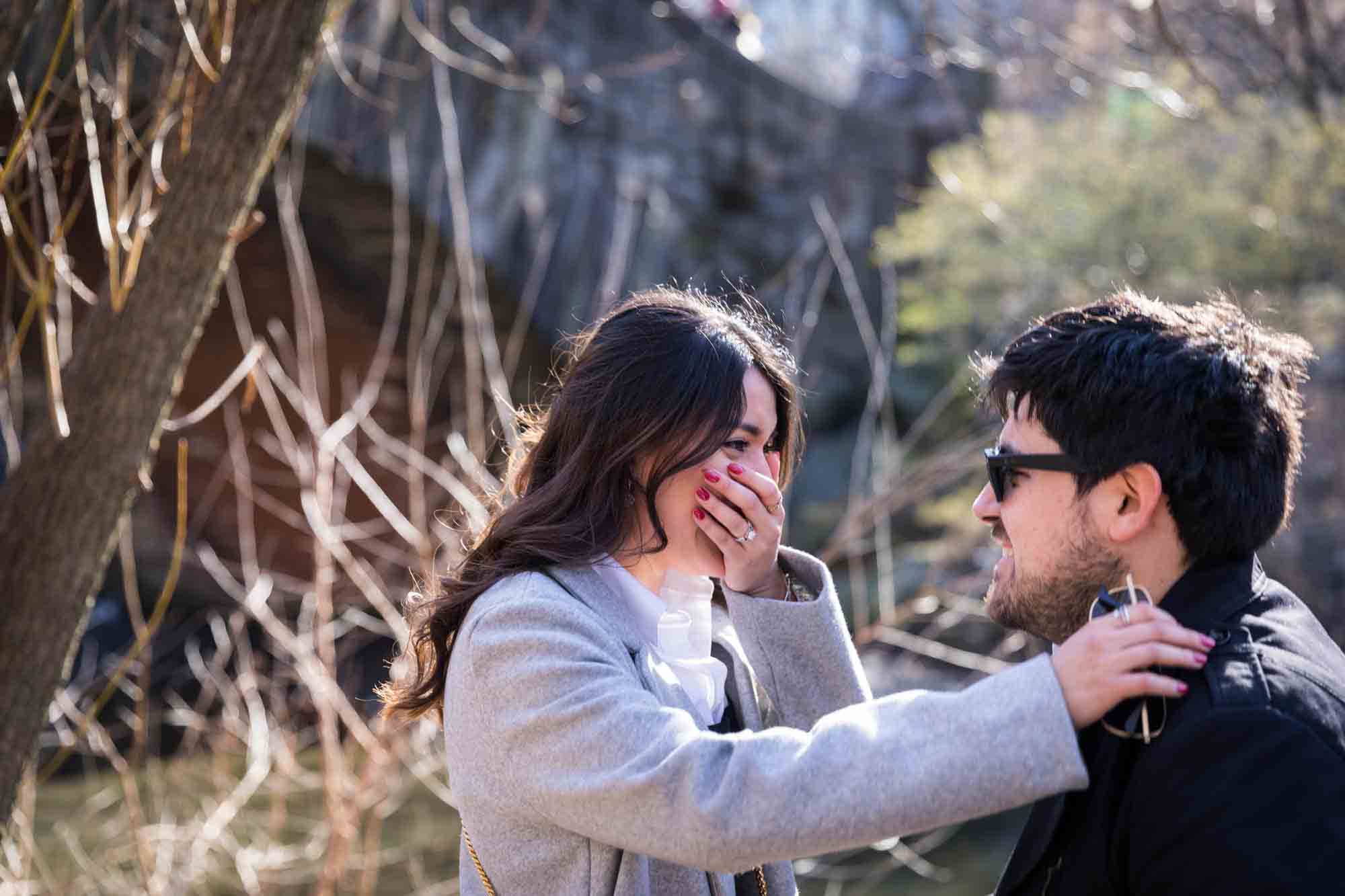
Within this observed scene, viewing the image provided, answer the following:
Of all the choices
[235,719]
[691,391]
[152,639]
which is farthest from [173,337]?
[152,639]

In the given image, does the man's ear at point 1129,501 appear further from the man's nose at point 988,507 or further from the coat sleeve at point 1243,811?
the coat sleeve at point 1243,811

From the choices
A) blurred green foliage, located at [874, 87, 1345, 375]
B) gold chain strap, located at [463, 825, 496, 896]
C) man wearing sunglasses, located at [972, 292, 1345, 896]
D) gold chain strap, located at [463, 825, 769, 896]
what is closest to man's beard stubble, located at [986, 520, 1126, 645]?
man wearing sunglasses, located at [972, 292, 1345, 896]

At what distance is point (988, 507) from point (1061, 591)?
151 mm

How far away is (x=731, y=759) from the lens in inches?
54.5

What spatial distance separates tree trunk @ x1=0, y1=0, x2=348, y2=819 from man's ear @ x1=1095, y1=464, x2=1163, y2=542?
1387 millimetres

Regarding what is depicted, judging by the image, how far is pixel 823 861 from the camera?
20.1ft

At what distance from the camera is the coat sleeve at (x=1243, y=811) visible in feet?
4.18

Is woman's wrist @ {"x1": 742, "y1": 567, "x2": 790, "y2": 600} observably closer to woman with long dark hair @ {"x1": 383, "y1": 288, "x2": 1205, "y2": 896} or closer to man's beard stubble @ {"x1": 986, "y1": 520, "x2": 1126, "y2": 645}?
woman with long dark hair @ {"x1": 383, "y1": 288, "x2": 1205, "y2": 896}

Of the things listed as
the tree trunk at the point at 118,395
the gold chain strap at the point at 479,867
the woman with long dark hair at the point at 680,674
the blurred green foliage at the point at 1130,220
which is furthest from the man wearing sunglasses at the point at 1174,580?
the blurred green foliage at the point at 1130,220

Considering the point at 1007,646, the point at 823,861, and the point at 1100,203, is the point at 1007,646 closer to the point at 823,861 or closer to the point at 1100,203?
the point at 823,861

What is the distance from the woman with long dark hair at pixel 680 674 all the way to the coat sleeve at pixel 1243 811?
0.30 ft

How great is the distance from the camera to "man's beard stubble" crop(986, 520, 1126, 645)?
165cm

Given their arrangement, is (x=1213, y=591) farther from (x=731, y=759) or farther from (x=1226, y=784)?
(x=731, y=759)

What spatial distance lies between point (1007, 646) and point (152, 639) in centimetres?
748
